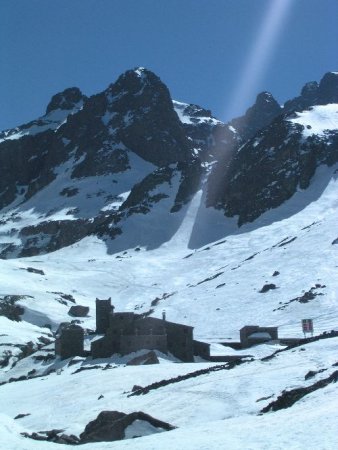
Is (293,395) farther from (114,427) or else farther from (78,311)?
(78,311)

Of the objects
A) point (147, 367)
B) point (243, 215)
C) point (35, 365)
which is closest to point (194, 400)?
point (147, 367)

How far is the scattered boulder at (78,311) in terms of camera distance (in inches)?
3682

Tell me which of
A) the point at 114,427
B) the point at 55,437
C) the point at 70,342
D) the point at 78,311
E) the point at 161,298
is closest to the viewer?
the point at 114,427

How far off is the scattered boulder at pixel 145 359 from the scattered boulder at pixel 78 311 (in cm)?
4358

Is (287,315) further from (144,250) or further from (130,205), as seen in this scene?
(130,205)

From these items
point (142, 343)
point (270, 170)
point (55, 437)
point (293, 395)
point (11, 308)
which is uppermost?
point (270, 170)

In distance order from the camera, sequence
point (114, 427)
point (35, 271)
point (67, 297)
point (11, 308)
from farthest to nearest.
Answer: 1. point (35, 271)
2. point (67, 297)
3. point (11, 308)
4. point (114, 427)

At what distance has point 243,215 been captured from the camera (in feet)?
514

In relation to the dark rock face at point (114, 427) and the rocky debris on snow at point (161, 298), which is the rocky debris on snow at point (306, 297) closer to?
the rocky debris on snow at point (161, 298)

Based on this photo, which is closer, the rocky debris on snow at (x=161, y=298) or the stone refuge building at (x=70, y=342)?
the stone refuge building at (x=70, y=342)

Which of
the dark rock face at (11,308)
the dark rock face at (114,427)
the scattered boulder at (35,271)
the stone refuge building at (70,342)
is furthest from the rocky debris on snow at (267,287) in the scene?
the dark rock face at (114,427)

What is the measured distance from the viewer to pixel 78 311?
94.5 m

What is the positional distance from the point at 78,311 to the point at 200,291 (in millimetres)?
16929

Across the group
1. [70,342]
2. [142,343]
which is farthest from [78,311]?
[142,343]
